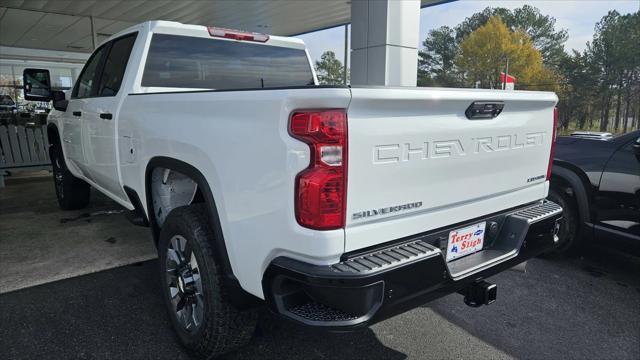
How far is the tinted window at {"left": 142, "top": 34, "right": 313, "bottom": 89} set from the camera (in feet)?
11.0

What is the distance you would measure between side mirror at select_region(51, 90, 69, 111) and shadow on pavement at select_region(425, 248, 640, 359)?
13.6ft

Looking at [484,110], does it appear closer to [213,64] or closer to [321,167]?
[321,167]

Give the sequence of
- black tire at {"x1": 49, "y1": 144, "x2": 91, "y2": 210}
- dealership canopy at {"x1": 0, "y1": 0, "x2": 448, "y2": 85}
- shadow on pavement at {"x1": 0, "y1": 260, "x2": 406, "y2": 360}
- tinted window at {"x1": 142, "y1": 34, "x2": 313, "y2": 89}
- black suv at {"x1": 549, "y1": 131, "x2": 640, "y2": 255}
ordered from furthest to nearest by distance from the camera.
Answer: dealership canopy at {"x1": 0, "y1": 0, "x2": 448, "y2": 85}
black tire at {"x1": 49, "y1": 144, "x2": 91, "y2": 210}
black suv at {"x1": 549, "y1": 131, "x2": 640, "y2": 255}
tinted window at {"x1": 142, "y1": 34, "x2": 313, "y2": 89}
shadow on pavement at {"x1": 0, "y1": 260, "x2": 406, "y2": 360}

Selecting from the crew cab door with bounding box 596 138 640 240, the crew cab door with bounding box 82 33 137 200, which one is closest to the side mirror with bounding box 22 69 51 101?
the crew cab door with bounding box 82 33 137 200

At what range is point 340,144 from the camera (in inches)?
64.5

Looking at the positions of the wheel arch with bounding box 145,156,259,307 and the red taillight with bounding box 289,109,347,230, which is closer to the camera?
the red taillight with bounding box 289,109,347,230

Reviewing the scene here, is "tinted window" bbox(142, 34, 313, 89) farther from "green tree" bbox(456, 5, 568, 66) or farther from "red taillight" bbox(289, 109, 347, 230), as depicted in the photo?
"green tree" bbox(456, 5, 568, 66)

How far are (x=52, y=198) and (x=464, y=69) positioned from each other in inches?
1873

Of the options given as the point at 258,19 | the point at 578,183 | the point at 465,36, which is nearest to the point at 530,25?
the point at 465,36

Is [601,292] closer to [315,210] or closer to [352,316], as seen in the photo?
[352,316]

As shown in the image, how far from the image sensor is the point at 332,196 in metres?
1.65

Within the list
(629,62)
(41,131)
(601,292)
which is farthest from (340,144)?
(629,62)

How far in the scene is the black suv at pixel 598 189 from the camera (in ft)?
11.4

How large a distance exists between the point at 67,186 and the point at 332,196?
196 inches
